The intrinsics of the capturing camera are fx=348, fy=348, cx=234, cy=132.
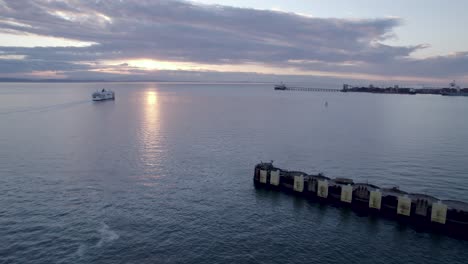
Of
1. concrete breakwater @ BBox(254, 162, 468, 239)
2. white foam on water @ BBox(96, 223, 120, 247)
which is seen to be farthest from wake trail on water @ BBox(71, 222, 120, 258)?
concrete breakwater @ BBox(254, 162, 468, 239)

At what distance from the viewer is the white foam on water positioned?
1718 inches

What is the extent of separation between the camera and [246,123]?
492 feet

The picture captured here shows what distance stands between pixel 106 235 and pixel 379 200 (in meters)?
40.4

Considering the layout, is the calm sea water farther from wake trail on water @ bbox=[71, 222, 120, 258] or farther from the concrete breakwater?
the concrete breakwater

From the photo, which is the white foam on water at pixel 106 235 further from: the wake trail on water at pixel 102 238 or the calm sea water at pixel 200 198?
the calm sea water at pixel 200 198

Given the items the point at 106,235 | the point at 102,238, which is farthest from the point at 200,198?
the point at 102,238

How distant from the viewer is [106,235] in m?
45.1

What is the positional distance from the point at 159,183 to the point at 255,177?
60.7 ft

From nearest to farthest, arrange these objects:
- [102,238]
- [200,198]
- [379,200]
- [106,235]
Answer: [102,238]
[106,235]
[379,200]
[200,198]

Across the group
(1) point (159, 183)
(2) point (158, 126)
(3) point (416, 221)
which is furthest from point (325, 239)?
(2) point (158, 126)

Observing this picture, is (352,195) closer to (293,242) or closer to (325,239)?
(325,239)

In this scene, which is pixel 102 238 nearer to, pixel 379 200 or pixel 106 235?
pixel 106 235

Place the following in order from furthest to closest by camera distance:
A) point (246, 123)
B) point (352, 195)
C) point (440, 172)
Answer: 1. point (246, 123)
2. point (440, 172)
3. point (352, 195)

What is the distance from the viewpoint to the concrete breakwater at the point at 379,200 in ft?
162
